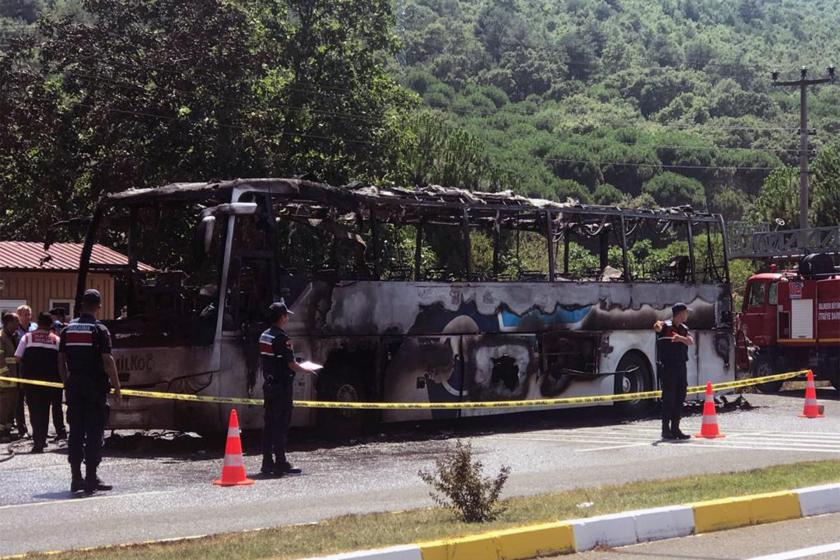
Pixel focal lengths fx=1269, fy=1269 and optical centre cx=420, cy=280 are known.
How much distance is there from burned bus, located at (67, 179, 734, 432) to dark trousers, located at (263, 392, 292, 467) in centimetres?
231

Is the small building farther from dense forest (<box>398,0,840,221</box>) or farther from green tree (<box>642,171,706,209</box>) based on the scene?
green tree (<box>642,171,706,209</box>)

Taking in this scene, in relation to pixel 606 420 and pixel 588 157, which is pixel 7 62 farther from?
pixel 588 157

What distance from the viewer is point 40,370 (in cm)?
1600

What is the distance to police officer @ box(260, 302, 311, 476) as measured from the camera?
13.5 m

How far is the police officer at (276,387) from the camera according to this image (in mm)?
13508

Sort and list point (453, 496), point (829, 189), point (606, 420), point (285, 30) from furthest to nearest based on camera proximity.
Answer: point (829, 189) → point (285, 30) → point (606, 420) → point (453, 496)

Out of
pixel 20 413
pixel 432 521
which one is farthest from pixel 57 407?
pixel 432 521

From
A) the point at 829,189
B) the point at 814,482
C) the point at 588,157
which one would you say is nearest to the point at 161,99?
the point at 814,482

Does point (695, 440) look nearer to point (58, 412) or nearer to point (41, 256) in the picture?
point (58, 412)

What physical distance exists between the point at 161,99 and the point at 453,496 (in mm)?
26095

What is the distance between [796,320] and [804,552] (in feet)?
69.1

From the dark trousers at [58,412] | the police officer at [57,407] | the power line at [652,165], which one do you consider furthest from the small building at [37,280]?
the power line at [652,165]

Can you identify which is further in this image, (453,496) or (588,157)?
(588,157)

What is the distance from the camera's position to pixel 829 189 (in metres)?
58.1
